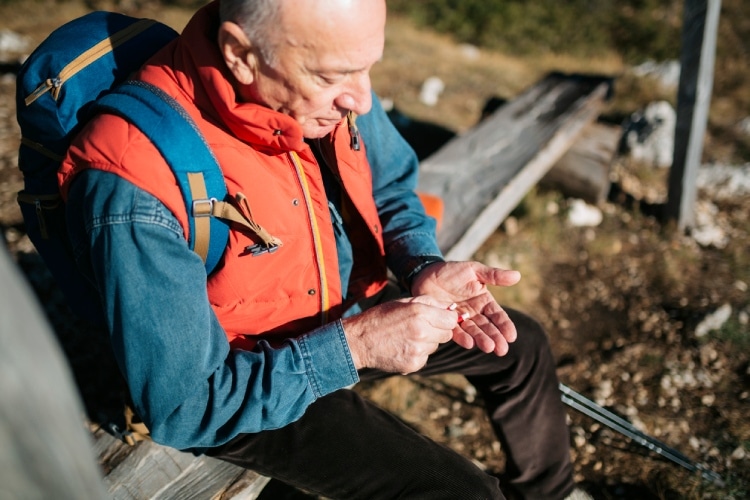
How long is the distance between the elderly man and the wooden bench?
0.18 metres

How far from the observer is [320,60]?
6.10 ft

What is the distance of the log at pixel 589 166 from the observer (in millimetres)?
5375

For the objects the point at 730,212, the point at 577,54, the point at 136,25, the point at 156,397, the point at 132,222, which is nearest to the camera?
the point at 132,222

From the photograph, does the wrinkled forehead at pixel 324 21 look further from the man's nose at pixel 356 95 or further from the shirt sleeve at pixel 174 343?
the shirt sleeve at pixel 174 343

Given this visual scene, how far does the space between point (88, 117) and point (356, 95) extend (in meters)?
0.87

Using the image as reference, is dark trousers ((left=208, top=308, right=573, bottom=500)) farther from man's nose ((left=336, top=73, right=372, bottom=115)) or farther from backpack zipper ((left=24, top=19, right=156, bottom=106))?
backpack zipper ((left=24, top=19, right=156, bottom=106))

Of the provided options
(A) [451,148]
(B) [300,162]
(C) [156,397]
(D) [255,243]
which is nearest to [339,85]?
(B) [300,162]

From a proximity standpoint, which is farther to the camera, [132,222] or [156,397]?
[156,397]

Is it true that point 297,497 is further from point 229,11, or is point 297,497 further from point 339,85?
point 229,11

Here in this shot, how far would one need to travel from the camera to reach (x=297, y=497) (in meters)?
3.19

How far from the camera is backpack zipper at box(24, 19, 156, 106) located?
6.22 ft

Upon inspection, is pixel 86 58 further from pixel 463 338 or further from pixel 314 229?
pixel 463 338

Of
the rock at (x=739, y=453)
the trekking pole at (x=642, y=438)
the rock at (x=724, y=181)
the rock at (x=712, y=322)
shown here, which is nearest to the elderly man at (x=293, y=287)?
the trekking pole at (x=642, y=438)

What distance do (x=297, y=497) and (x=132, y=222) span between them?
2.04 metres
